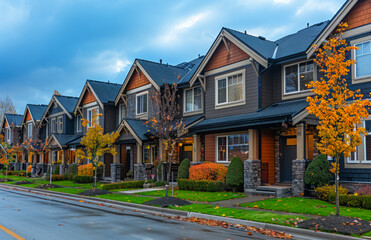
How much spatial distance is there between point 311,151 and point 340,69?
8.34 m

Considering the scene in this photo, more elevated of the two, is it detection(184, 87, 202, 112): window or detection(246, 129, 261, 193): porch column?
detection(184, 87, 202, 112): window

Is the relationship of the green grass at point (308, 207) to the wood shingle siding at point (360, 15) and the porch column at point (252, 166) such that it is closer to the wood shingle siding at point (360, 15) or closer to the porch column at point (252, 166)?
the porch column at point (252, 166)

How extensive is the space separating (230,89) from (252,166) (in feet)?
17.7

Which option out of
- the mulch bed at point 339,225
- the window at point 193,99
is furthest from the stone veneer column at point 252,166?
the mulch bed at point 339,225

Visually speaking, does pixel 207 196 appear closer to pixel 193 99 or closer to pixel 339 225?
pixel 339 225

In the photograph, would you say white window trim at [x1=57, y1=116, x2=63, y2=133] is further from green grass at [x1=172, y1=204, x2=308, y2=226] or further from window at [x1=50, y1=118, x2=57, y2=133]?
green grass at [x1=172, y1=204, x2=308, y2=226]

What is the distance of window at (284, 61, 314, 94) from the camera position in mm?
19719

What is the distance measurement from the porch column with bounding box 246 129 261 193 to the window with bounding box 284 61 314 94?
2.99 m

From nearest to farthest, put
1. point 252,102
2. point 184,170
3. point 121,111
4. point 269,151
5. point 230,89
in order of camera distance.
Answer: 1. point 269,151
2. point 252,102
3. point 230,89
4. point 184,170
5. point 121,111

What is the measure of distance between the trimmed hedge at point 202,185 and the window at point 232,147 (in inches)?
90.5

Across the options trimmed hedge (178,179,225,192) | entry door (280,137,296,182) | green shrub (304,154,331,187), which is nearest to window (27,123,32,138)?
trimmed hedge (178,179,225,192)

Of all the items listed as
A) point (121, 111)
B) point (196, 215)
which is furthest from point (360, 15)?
point (121, 111)

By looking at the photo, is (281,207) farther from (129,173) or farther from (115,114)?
(115,114)

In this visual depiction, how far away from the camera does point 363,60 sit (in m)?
17.0
